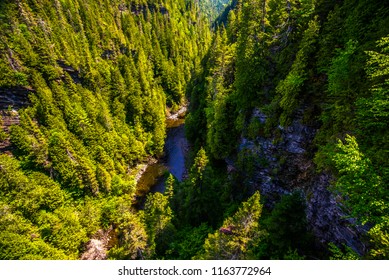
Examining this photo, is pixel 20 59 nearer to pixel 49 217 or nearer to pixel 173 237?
pixel 49 217

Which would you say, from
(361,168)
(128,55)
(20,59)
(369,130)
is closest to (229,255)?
(361,168)

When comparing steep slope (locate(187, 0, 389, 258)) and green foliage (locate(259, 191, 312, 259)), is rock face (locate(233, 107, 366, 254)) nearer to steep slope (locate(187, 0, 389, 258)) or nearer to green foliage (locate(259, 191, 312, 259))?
steep slope (locate(187, 0, 389, 258))

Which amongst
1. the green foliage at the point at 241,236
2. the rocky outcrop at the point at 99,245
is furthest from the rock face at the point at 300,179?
the rocky outcrop at the point at 99,245

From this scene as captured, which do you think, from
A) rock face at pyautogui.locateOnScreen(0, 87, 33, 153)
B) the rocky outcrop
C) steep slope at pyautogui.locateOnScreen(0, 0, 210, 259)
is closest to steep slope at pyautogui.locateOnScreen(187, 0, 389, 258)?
steep slope at pyautogui.locateOnScreen(0, 0, 210, 259)

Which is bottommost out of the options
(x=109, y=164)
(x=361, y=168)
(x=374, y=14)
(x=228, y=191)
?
(x=109, y=164)

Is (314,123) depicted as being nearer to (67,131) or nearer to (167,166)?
(167,166)

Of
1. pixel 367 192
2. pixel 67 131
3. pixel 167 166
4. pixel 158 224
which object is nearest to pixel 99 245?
pixel 158 224

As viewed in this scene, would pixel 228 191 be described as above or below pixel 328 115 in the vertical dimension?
below

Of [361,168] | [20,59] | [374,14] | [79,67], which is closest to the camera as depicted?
[361,168]
